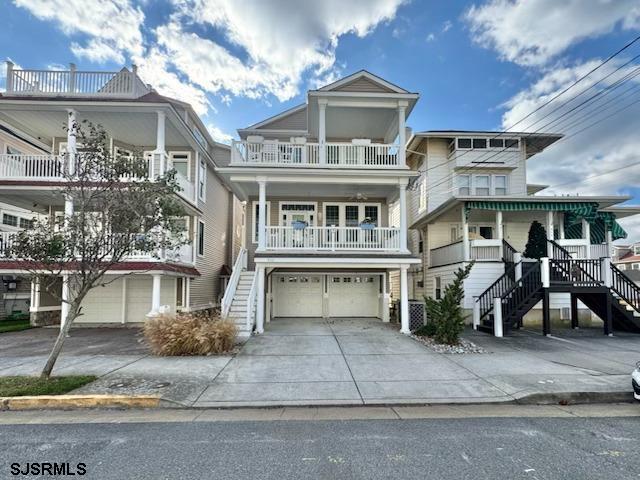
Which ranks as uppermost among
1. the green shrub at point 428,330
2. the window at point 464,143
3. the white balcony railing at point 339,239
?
the window at point 464,143

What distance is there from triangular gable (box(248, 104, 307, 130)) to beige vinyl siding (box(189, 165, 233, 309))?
12.1ft

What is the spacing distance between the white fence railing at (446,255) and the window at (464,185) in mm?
3332

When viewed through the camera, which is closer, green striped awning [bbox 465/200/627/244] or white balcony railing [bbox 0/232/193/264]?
white balcony railing [bbox 0/232/193/264]

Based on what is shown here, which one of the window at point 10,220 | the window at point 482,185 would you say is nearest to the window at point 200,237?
the window at point 10,220

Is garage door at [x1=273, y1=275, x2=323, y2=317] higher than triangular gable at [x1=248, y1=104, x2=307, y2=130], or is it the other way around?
triangular gable at [x1=248, y1=104, x2=307, y2=130]

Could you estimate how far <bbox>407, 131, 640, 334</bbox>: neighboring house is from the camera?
1238cm

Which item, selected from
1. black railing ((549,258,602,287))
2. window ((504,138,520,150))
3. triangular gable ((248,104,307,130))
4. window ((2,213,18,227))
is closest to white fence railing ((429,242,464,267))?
black railing ((549,258,602,287))

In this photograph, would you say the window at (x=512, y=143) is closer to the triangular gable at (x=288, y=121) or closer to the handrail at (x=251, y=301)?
the triangular gable at (x=288, y=121)

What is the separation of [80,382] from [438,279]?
14.8 meters

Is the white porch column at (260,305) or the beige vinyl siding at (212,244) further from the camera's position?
the beige vinyl siding at (212,244)

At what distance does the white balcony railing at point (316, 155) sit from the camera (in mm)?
12938

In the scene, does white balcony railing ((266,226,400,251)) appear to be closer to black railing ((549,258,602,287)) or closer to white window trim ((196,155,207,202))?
white window trim ((196,155,207,202))

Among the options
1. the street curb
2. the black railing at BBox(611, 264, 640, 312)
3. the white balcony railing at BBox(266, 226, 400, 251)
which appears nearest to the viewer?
the street curb

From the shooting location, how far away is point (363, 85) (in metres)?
13.1
